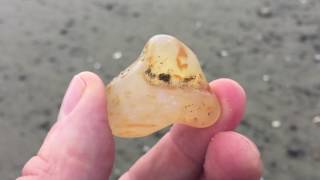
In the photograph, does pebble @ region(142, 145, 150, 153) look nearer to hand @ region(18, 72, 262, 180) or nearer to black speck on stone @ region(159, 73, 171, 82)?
hand @ region(18, 72, 262, 180)

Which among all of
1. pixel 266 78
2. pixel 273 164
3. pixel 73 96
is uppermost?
pixel 73 96

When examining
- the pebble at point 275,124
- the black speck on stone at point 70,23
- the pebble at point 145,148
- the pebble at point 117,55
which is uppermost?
the black speck on stone at point 70,23

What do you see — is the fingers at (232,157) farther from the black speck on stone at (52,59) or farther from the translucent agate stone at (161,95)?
the black speck on stone at (52,59)

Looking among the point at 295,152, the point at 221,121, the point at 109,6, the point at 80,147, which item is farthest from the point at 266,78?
the point at 80,147

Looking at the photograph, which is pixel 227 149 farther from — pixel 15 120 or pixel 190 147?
pixel 15 120

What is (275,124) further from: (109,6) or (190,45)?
(109,6)

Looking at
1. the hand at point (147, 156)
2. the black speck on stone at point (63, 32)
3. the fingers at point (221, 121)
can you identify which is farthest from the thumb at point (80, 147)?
the black speck on stone at point (63, 32)
